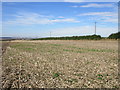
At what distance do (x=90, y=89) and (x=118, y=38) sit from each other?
6092 cm

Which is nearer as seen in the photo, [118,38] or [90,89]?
[90,89]

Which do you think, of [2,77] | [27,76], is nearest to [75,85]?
[27,76]

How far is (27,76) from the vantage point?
8.84 m

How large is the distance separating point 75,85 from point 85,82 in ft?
2.43

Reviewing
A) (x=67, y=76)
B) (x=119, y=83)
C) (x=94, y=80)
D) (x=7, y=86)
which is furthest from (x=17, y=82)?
(x=119, y=83)

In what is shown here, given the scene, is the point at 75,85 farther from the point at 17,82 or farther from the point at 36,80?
the point at 17,82

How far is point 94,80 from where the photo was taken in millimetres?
8281

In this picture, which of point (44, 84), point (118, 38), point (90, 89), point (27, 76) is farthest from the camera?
point (118, 38)

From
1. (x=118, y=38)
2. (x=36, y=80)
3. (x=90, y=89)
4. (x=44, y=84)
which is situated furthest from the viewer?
(x=118, y=38)

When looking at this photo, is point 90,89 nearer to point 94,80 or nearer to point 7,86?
point 94,80

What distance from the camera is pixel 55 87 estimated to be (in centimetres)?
730

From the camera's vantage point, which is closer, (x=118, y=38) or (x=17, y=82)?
(x=17, y=82)

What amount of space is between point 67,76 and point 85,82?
144 centimetres

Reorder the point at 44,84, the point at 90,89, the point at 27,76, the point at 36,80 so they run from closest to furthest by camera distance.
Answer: the point at 90,89, the point at 44,84, the point at 36,80, the point at 27,76
